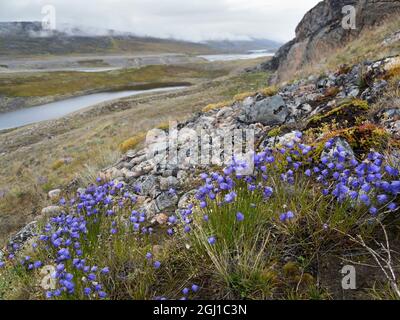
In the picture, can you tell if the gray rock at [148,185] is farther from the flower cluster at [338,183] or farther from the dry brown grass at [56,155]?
the flower cluster at [338,183]

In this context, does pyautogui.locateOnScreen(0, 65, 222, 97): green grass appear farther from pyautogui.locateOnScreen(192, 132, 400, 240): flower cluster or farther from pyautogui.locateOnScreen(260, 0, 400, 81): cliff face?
pyautogui.locateOnScreen(192, 132, 400, 240): flower cluster

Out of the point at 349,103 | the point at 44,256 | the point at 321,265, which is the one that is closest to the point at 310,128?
the point at 349,103

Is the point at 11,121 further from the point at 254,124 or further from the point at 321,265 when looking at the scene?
the point at 321,265

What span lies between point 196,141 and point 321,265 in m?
5.48

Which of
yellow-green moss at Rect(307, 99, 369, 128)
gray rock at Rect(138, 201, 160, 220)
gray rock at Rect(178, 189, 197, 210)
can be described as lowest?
gray rock at Rect(138, 201, 160, 220)

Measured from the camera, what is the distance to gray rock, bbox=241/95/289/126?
8.78 metres

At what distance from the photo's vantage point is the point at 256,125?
884cm

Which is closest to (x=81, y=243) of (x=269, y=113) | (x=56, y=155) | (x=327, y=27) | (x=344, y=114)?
(x=344, y=114)

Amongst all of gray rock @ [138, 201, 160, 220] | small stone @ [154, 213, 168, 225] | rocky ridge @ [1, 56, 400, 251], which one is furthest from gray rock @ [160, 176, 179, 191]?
small stone @ [154, 213, 168, 225]

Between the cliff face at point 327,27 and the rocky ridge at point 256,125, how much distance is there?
993 centimetres

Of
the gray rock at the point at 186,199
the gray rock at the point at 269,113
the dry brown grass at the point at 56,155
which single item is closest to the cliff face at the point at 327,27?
the dry brown grass at the point at 56,155

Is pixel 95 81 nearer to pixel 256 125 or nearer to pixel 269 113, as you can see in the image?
pixel 269 113

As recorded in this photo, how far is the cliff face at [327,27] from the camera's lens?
1845 centimetres

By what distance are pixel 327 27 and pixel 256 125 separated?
1788 cm
